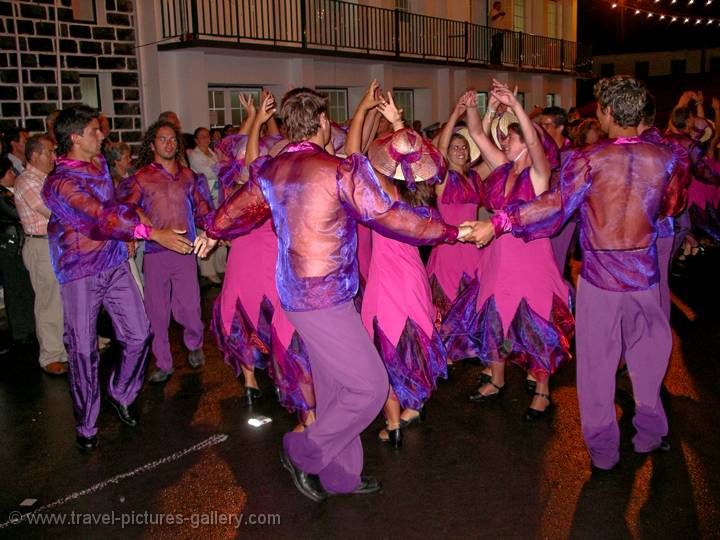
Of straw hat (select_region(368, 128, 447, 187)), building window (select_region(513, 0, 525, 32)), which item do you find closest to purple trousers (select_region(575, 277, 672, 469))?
straw hat (select_region(368, 128, 447, 187))

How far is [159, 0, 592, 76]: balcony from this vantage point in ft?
42.5

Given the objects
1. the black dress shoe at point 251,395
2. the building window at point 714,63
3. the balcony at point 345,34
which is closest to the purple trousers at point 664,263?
the black dress shoe at point 251,395

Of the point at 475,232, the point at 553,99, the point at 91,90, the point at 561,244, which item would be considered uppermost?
the point at 553,99

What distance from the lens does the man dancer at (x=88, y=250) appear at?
4387 mm

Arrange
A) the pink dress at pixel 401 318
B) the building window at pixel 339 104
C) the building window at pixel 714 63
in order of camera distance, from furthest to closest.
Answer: the building window at pixel 714 63 → the building window at pixel 339 104 → the pink dress at pixel 401 318

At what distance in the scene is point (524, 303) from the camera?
497 cm

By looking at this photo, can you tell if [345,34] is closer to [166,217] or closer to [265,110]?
[166,217]

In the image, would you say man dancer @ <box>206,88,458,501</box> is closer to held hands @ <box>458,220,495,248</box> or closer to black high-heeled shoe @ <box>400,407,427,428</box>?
held hands @ <box>458,220,495,248</box>

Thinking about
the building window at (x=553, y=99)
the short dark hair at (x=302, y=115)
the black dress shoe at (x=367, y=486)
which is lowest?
the black dress shoe at (x=367, y=486)

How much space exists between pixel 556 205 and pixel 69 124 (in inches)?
118

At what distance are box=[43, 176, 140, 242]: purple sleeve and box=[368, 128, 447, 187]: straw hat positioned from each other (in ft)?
5.00

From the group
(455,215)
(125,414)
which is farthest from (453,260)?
(125,414)

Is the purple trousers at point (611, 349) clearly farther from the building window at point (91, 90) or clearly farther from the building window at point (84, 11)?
the building window at point (91, 90)

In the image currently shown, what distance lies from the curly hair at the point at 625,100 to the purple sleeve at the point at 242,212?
1.92m
